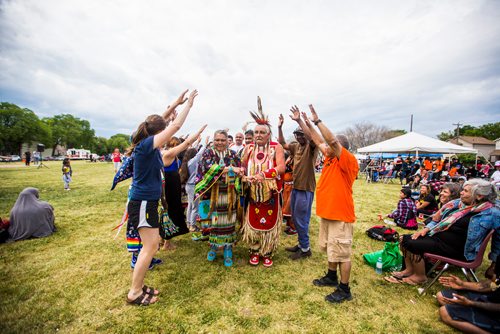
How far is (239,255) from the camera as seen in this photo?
395 centimetres

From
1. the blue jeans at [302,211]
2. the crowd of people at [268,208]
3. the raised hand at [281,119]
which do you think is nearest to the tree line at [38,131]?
the crowd of people at [268,208]

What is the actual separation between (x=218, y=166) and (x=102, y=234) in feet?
11.7

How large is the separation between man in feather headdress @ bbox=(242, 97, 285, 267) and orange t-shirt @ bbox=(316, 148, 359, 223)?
865 mm

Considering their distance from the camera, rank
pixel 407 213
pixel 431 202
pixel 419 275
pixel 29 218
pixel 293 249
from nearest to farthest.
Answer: pixel 419 275, pixel 293 249, pixel 29 218, pixel 407 213, pixel 431 202

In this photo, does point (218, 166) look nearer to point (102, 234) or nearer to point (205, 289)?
point (205, 289)

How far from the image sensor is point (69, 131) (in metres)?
69.1

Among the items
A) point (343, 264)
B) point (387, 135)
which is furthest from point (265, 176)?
point (387, 135)

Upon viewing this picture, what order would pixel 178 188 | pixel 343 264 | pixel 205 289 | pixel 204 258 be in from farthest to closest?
pixel 178 188 < pixel 204 258 < pixel 205 289 < pixel 343 264

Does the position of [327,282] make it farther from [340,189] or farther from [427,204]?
[427,204]

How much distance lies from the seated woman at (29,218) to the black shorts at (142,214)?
3.67 meters

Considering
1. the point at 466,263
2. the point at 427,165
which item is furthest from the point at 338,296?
the point at 427,165

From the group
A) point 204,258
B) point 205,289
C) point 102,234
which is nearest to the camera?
point 205,289

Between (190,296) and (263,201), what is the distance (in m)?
1.59

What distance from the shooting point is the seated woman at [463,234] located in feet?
9.07
